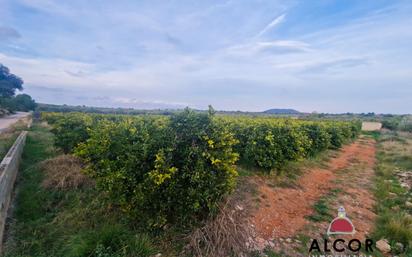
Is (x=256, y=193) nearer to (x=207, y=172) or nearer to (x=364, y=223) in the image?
(x=364, y=223)

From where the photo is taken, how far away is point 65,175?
6.27 meters

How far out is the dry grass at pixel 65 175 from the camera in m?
6.03

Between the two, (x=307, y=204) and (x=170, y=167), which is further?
(x=307, y=204)

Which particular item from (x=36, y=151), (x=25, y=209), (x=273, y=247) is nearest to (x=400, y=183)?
(x=273, y=247)

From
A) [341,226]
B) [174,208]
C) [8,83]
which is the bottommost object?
[341,226]

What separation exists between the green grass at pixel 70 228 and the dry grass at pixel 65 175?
0.67ft

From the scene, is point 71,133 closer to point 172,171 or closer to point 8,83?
point 172,171

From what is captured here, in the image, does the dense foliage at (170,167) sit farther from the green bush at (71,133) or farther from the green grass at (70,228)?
the green bush at (71,133)

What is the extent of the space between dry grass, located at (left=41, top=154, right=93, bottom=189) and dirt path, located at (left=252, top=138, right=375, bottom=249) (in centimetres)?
461

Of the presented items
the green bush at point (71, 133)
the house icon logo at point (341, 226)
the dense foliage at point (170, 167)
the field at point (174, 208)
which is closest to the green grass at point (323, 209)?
the field at point (174, 208)

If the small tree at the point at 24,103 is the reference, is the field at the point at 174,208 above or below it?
below

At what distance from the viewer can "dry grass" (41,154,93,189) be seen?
6.03 m

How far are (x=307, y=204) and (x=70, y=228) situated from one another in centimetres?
524

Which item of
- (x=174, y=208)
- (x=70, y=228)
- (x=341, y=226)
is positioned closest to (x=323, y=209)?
(x=341, y=226)
